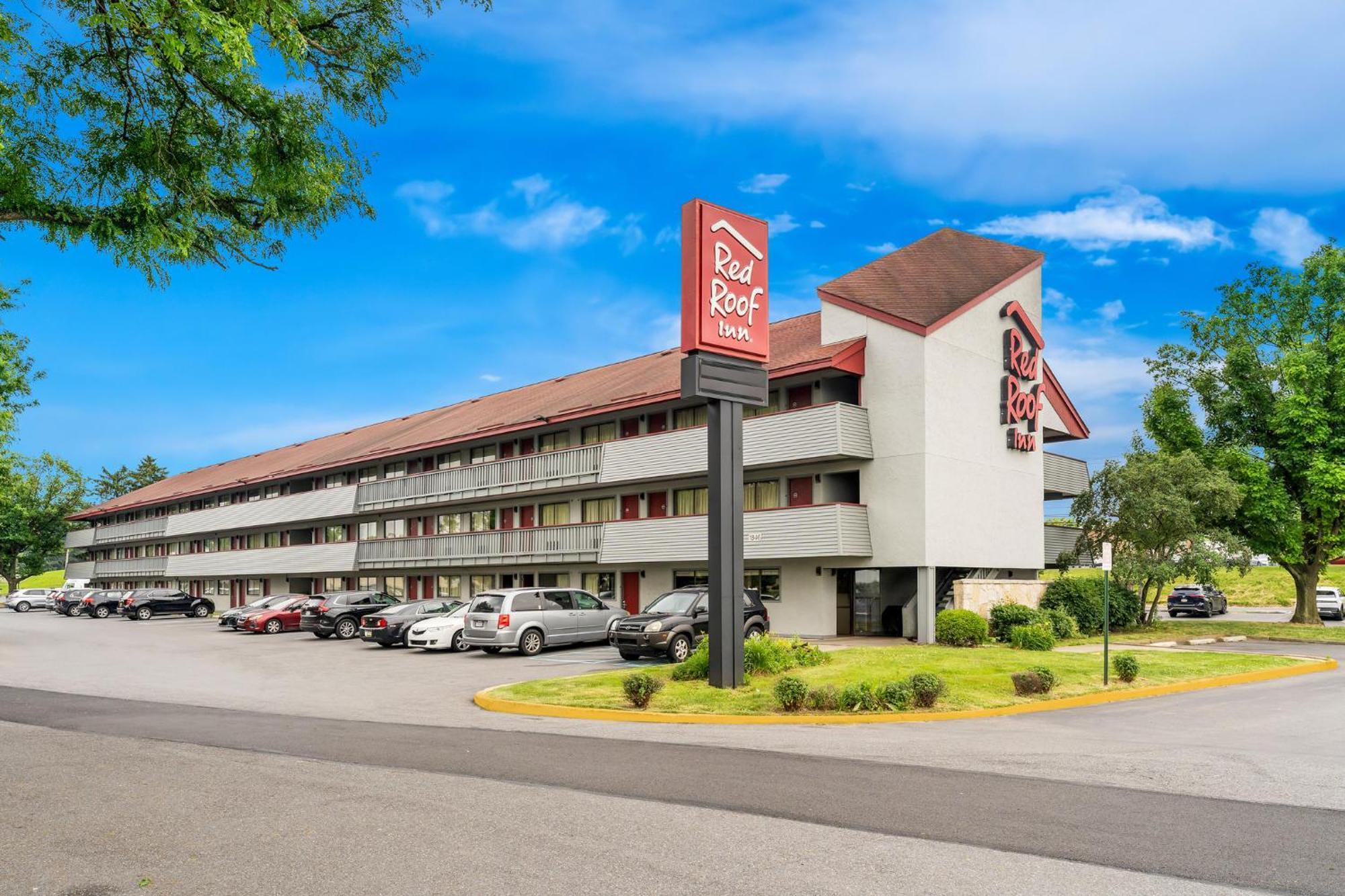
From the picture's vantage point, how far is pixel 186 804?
8438mm

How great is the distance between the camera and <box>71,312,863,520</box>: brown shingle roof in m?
35.8

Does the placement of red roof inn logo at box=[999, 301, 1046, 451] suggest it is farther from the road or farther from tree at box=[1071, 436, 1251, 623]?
the road

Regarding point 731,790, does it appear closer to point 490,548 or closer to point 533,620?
point 533,620

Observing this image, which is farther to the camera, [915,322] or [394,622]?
[394,622]

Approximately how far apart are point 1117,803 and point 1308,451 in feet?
126

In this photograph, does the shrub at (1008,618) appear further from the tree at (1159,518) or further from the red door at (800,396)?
Answer: the red door at (800,396)

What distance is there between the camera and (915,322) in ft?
99.5

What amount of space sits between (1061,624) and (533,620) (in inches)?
589

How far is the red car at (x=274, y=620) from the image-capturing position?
4109cm

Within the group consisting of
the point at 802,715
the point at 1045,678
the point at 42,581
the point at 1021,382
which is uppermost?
the point at 1021,382

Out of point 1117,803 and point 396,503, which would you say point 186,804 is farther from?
point 396,503

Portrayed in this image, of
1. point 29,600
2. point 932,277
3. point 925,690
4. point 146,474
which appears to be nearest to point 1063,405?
point 932,277

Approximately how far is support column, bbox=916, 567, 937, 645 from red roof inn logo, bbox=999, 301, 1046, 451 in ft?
21.9

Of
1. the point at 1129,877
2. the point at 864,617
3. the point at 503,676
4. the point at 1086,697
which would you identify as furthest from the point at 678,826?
the point at 864,617
